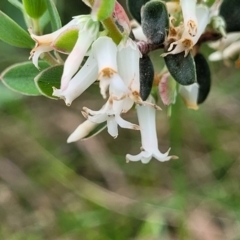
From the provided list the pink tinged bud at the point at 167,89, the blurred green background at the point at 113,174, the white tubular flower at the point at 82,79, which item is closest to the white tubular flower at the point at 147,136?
the pink tinged bud at the point at 167,89

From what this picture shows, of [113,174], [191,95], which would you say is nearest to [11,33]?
[191,95]

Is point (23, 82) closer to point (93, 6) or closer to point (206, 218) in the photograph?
point (93, 6)

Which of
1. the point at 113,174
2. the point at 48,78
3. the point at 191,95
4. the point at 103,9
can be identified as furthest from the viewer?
the point at 113,174

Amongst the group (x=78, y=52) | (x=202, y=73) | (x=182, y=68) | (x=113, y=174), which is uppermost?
(x=78, y=52)

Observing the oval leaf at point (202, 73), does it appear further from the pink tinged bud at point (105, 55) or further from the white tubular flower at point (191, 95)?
the pink tinged bud at point (105, 55)

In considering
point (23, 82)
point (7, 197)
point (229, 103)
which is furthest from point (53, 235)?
point (23, 82)

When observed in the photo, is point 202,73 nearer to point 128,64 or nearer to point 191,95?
point 191,95
